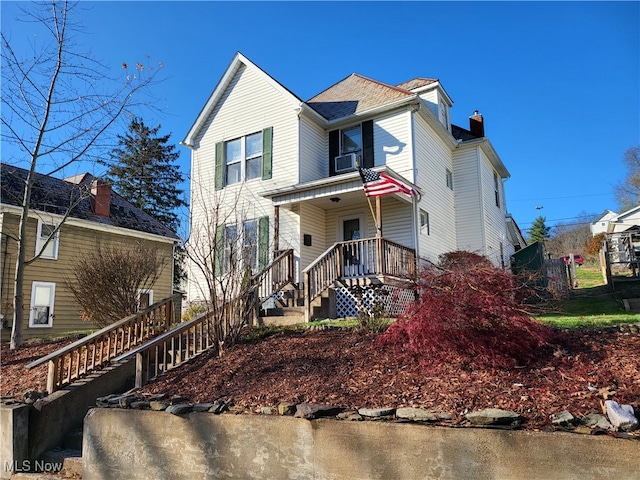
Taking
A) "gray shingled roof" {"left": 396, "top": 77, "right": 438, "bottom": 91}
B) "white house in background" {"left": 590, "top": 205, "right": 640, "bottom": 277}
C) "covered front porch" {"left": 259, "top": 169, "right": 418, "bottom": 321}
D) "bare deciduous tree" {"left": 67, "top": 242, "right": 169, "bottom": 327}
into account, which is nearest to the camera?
"bare deciduous tree" {"left": 67, "top": 242, "right": 169, "bottom": 327}

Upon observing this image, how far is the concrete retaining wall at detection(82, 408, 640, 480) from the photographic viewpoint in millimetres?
3318

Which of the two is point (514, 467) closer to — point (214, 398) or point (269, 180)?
point (214, 398)

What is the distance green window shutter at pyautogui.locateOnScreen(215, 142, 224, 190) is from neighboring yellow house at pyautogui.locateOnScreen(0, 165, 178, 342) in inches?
119

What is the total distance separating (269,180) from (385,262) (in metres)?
5.28

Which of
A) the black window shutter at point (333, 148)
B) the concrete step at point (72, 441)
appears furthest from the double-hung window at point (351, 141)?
the concrete step at point (72, 441)

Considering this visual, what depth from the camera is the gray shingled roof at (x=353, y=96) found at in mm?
14227

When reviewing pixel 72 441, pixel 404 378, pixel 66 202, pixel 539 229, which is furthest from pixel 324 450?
pixel 539 229

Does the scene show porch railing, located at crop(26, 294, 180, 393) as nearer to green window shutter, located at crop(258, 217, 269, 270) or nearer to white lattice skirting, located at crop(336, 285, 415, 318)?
white lattice skirting, located at crop(336, 285, 415, 318)

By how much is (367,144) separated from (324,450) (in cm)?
1139

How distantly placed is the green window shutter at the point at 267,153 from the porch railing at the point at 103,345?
6.13 m

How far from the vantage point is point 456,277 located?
205 inches

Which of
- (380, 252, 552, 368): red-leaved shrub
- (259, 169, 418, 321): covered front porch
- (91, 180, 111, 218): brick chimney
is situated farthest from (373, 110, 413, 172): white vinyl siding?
(91, 180, 111, 218): brick chimney

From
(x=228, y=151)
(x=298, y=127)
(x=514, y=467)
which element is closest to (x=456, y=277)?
(x=514, y=467)

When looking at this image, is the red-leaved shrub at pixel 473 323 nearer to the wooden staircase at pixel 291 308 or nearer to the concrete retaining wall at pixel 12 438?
the wooden staircase at pixel 291 308
